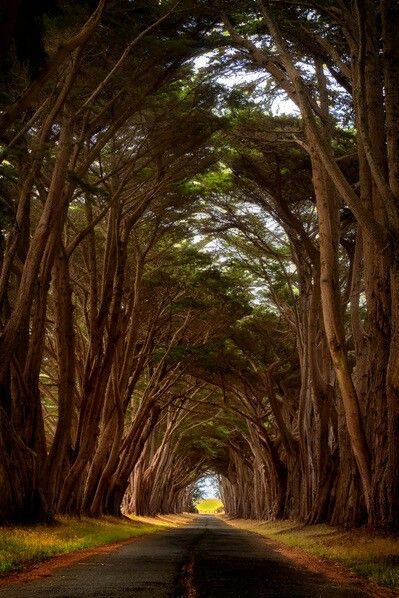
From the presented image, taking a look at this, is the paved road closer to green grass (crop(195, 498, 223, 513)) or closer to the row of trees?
the row of trees

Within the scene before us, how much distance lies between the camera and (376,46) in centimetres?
1191

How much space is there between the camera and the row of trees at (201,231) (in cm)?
1072

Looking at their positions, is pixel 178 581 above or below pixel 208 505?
below

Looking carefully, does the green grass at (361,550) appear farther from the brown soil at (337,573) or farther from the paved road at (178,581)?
the paved road at (178,581)

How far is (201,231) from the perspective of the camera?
20391 millimetres

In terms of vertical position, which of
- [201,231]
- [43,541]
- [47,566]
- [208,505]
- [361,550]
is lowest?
[47,566]

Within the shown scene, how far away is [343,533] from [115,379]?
9.01 m

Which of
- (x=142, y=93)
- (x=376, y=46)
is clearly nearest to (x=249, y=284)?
(x=142, y=93)

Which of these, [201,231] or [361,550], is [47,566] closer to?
[361,550]

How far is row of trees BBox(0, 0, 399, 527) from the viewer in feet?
35.2

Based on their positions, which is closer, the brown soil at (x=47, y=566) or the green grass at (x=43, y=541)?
the brown soil at (x=47, y=566)

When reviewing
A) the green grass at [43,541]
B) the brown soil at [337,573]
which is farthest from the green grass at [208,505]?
the brown soil at [337,573]

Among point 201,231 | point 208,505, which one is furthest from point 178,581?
point 208,505

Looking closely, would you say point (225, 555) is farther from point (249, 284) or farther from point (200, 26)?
point (249, 284)
